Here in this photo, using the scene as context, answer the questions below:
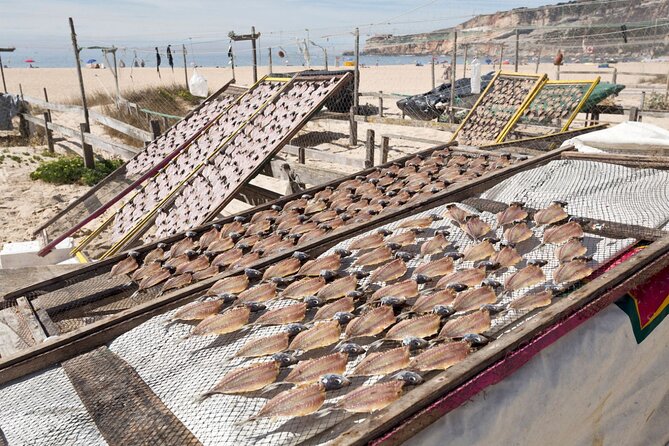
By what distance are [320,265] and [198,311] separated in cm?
91

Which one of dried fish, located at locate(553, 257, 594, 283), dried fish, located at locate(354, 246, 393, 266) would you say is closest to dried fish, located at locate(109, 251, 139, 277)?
dried fish, located at locate(354, 246, 393, 266)

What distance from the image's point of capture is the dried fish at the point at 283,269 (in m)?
3.45

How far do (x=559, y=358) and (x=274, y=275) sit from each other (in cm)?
189

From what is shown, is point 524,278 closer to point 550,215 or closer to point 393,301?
point 393,301

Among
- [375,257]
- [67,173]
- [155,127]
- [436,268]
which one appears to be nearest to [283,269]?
→ [375,257]

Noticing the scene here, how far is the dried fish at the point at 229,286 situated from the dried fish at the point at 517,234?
1957mm

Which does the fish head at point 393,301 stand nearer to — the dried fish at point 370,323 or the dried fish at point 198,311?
the dried fish at point 370,323

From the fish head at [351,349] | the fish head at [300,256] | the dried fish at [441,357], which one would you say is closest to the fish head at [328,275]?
the fish head at [300,256]

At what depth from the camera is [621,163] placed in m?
5.11

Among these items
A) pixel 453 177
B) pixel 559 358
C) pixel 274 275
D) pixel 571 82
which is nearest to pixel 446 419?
pixel 559 358

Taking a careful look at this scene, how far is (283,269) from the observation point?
348 cm

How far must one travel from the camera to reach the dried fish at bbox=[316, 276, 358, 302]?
307 centimetres

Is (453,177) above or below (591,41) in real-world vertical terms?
below

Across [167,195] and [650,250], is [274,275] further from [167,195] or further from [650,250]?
[167,195]
